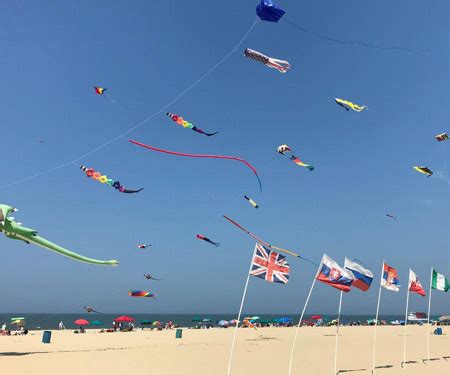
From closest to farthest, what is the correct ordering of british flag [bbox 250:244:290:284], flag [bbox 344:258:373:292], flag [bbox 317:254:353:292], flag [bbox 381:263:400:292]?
british flag [bbox 250:244:290:284] → flag [bbox 317:254:353:292] → flag [bbox 344:258:373:292] → flag [bbox 381:263:400:292]

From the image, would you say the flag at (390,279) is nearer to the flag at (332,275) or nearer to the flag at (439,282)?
the flag at (439,282)

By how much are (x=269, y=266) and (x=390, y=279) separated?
7.90m

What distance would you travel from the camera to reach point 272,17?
587 inches

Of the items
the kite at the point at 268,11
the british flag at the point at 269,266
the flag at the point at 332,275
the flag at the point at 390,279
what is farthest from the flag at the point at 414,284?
the kite at the point at 268,11

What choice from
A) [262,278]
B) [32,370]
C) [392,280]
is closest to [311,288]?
[262,278]

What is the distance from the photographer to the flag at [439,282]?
21703 millimetres

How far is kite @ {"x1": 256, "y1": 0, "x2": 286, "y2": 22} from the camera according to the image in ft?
48.5

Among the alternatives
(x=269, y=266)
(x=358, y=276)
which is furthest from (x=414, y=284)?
(x=269, y=266)

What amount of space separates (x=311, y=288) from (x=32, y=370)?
11277 mm

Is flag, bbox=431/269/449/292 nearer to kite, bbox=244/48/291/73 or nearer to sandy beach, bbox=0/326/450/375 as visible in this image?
sandy beach, bbox=0/326/450/375

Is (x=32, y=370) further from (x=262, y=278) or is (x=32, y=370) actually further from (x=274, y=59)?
(x=274, y=59)

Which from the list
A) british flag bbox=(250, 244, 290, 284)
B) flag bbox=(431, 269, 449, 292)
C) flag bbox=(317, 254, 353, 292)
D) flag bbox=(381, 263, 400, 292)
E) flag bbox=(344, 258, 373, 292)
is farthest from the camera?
flag bbox=(431, 269, 449, 292)

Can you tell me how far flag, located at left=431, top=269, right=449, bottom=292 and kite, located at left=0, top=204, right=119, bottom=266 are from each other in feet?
52.9

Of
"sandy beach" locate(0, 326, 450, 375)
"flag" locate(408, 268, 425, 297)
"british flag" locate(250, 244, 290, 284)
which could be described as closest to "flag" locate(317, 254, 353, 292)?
"british flag" locate(250, 244, 290, 284)
